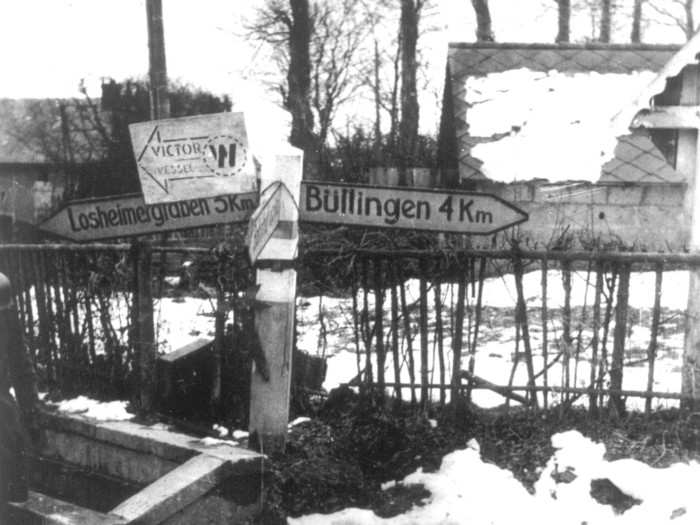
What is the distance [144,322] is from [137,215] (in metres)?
0.92

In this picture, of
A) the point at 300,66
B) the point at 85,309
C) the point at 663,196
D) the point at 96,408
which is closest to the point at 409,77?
the point at 300,66

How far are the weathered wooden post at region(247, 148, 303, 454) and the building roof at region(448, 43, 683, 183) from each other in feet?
27.7

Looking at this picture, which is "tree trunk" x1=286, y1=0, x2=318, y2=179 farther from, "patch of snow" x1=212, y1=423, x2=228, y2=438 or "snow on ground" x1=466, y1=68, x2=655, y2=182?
"patch of snow" x1=212, y1=423, x2=228, y2=438

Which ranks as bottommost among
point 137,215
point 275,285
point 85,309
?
point 85,309

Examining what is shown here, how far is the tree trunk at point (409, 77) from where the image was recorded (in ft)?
74.0

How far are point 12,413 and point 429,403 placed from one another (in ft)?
8.47

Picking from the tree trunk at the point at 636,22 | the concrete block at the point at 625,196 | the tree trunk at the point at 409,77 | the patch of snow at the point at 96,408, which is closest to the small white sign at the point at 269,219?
the patch of snow at the point at 96,408

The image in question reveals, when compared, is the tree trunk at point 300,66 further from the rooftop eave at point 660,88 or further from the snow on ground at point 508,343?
the rooftop eave at point 660,88

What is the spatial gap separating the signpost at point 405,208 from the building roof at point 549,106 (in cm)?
793

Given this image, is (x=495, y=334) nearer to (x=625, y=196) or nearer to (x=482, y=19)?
(x=625, y=196)

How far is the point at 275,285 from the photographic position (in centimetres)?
444

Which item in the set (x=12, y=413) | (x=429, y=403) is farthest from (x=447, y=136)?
(x=12, y=413)

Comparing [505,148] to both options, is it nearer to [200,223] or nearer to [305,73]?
[200,223]

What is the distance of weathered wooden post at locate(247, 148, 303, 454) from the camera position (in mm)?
4402
